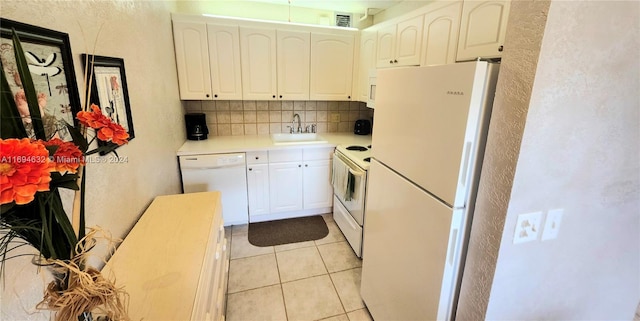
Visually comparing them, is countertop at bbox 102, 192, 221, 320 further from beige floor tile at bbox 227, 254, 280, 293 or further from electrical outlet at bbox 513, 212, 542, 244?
electrical outlet at bbox 513, 212, 542, 244

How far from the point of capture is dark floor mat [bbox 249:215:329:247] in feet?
8.94

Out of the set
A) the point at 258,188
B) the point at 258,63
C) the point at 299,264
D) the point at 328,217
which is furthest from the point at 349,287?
the point at 258,63

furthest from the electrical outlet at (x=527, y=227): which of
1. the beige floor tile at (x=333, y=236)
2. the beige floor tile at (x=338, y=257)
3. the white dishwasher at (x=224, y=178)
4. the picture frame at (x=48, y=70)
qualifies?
the white dishwasher at (x=224, y=178)

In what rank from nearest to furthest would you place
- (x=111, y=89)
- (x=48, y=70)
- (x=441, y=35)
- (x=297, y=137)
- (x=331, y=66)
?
1. (x=48, y=70)
2. (x=111, y=89)
3. (x=441, y=35)
4. (x=331, y=66)
5. (x=297, y=137)

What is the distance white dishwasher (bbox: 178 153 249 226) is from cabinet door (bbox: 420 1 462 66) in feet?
6.15

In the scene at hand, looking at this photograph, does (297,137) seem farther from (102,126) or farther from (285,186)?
(102,126)

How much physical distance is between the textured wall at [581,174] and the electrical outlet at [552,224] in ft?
0.07

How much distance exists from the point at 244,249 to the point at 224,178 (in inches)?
28.3

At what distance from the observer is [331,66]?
303 centimetres

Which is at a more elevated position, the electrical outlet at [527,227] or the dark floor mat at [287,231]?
the electrical outlet at [527,227]

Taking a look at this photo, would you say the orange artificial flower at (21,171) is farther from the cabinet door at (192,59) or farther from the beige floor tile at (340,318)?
the cabinet door at (192,59)

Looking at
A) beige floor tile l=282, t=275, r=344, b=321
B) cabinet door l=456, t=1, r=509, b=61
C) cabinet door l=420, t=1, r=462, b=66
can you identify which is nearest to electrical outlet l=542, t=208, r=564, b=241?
cabinet door l=456, t=1, r=509, b=61

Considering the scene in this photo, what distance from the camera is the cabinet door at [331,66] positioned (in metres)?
2.94

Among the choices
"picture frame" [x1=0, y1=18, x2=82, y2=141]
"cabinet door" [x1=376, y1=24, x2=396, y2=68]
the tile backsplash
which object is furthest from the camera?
the tile backsplash
